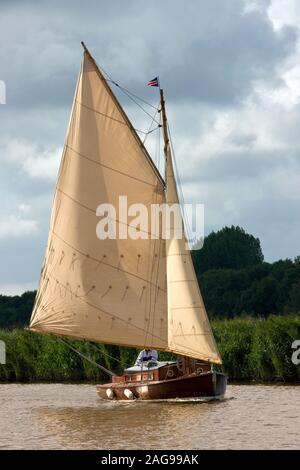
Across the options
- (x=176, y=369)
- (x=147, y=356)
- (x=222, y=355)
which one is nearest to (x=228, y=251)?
(x=222, y=355)

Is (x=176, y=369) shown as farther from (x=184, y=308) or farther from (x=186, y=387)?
(x=184, y=308)

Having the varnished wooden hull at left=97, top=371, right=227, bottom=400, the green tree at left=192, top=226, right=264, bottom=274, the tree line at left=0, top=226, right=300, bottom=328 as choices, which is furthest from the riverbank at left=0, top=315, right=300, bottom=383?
the green tree at left=192, top=226, right=264, bottom=274

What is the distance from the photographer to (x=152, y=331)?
155ft

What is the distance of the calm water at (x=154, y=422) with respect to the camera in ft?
113

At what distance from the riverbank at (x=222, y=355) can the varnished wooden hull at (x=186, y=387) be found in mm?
3067

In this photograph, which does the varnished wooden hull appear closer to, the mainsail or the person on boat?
the mainsail

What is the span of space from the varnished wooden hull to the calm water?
45 centimetres

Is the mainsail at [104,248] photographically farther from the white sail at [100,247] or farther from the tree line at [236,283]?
the tree line at [236,283]

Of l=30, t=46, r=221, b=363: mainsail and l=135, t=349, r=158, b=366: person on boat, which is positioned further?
l=135, t=349, r=158, b=366: person on boat

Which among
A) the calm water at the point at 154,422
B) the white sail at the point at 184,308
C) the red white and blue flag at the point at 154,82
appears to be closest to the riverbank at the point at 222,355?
the calm water at the point at 154,422

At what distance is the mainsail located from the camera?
155ft
